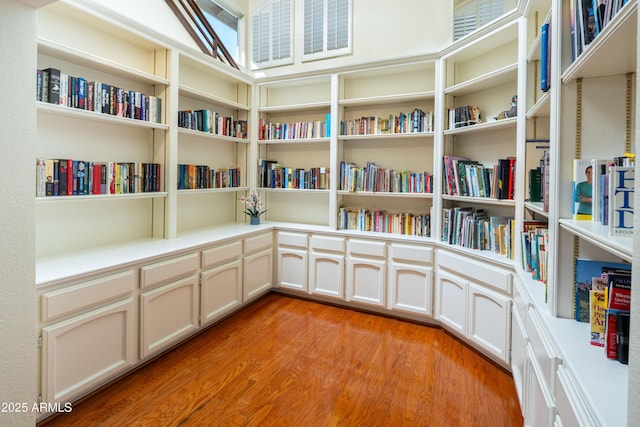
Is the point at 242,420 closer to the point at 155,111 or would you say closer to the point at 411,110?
the point at 155,111

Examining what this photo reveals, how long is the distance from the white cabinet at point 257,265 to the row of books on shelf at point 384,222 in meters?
0.86

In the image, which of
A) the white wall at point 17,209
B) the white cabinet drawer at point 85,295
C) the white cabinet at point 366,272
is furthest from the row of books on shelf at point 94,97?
the white cabinet at point 366,272

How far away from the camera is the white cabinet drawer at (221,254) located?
2850 mm

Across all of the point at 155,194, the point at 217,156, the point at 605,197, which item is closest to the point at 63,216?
the point at 155,194

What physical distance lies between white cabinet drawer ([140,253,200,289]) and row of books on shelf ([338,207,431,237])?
5.33 feet

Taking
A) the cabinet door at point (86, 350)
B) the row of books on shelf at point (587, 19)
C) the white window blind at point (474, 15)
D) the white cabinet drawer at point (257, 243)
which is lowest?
the cabinet door at point (86, 350)

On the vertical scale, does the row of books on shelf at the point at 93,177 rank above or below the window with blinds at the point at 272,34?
below

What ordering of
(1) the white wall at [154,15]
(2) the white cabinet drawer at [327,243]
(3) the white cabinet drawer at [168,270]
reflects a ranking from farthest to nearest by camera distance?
(2) the white cabinet drawer at [327,243] → (1) the white wall at [154,15] → (3) the white cabinet drawer at [168,270]

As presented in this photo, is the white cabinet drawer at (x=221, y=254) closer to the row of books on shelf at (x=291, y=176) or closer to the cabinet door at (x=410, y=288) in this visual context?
the row of books on shelf at (x=291, y=176)

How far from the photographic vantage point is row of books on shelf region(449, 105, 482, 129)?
2941 millimetres

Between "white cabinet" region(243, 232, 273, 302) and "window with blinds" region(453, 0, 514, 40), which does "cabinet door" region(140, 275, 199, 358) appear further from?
"window with blinds" region(453, 0, 514, 40)

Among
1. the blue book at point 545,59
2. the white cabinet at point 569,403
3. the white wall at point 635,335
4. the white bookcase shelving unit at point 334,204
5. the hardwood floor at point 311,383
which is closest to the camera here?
the white wall at point 635,335

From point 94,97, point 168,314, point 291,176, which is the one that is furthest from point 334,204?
point 94,97

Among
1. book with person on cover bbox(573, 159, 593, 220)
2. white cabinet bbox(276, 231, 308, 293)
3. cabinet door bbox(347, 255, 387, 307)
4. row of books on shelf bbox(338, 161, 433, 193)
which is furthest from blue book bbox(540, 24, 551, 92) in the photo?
white cabinet bbox(276, 231, 308, 293)
